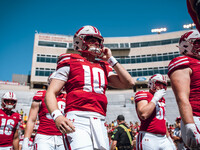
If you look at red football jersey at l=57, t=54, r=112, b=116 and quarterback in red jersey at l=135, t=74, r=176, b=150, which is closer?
red football jersey at l=57, t=54, r=112, b=116

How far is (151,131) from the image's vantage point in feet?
13.3

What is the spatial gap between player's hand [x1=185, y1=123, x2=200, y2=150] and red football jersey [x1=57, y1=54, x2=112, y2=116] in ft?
3.30

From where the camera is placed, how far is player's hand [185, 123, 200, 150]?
79.7 inches

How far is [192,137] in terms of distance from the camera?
2.05 m

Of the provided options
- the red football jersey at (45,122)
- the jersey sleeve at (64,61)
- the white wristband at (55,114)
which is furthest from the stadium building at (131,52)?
the white wristband at (55,114)

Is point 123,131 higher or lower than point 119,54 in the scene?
lower

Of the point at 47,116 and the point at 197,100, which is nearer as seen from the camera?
the point at 197,100

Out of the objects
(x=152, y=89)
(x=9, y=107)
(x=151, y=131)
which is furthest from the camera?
(x=9, y=107)

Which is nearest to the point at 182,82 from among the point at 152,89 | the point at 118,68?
the point at 118,68

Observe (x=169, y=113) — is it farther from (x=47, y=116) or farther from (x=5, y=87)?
(x=5, y=87)

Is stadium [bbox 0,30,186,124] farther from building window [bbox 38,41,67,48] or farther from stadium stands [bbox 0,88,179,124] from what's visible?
stadium stands [bbox 0,88,179,124]

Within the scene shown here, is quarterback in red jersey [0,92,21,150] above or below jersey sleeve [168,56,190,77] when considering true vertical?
below

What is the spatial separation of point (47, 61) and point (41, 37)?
6.63 metres

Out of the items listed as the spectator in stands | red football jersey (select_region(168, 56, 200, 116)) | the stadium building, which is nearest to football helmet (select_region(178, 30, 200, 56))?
red football jersey (select_region(168, 56, 200, 116))
